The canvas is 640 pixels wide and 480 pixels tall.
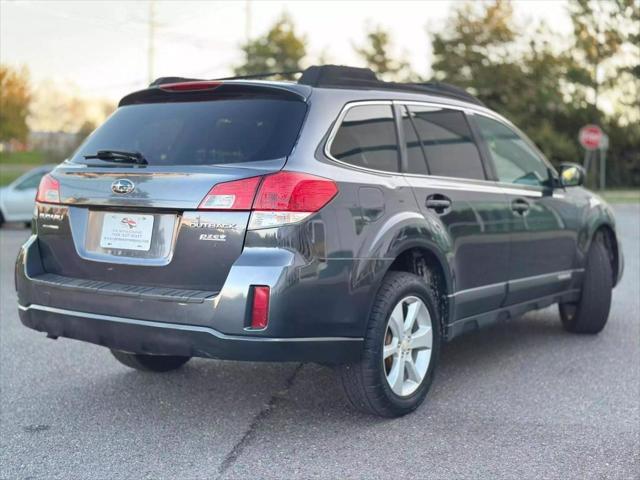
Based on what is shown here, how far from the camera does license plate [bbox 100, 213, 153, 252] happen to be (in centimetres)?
399

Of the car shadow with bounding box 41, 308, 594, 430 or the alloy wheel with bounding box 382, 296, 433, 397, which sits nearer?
the alloy wheel with bounding box 382, 296, 433, 397

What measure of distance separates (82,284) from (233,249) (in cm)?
87

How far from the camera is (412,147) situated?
476cm

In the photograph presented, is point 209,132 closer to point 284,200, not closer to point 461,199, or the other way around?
point 284,200

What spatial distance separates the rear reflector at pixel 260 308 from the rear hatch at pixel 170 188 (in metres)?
0.20

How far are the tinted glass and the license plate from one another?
5.03 ft

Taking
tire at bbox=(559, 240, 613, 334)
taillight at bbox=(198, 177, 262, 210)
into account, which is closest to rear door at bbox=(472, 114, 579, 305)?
tire at bbox=(559, 240, 613, 334)

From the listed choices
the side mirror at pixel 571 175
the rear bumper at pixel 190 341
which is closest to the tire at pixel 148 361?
the rear bumper at pixel 190 341

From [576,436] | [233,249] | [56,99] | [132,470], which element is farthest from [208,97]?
[56,99]

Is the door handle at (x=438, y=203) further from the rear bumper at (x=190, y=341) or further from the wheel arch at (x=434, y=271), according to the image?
the rear bumper at (x=190, y=341)

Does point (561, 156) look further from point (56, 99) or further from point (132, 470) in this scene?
point (56, 99)

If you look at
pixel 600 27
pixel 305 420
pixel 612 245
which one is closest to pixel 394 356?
pixel 305 420

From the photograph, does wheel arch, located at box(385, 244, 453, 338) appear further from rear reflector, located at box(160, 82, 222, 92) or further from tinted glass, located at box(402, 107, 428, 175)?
rear reflector, located at box(160, 82, 222, 92)

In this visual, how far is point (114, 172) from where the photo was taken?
416cm
